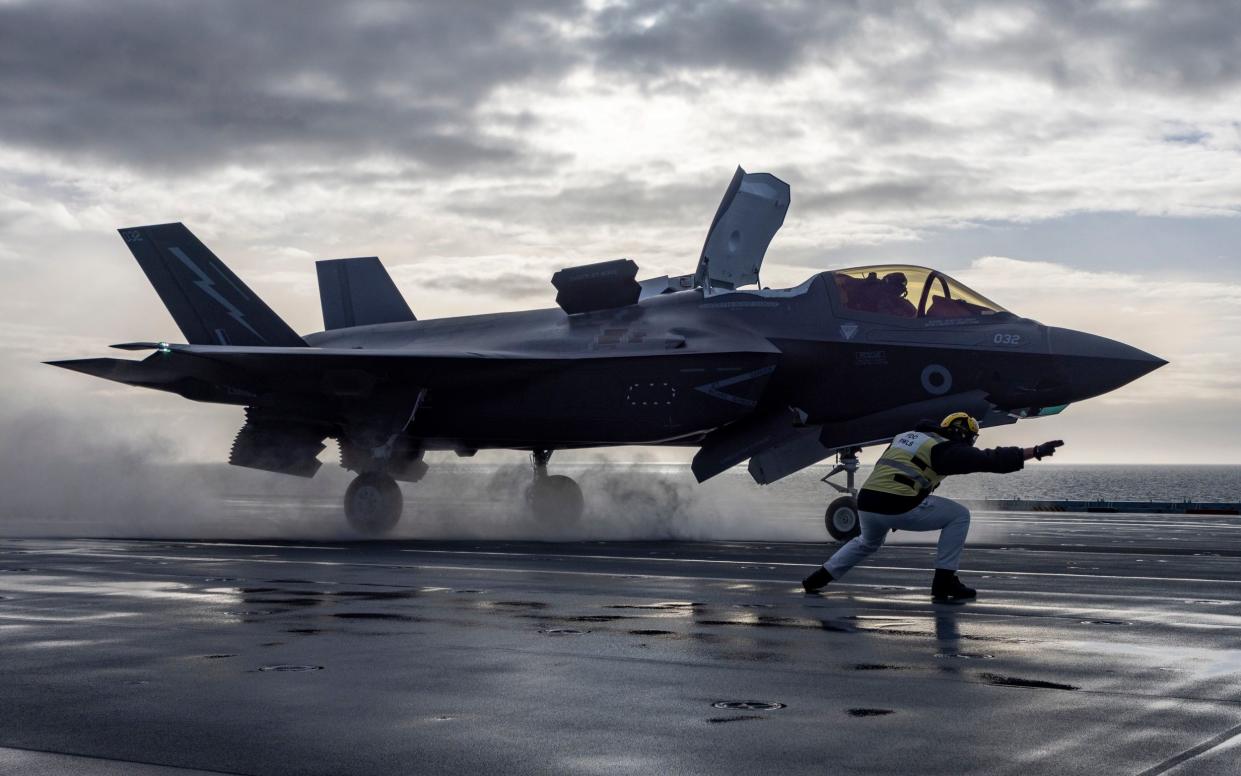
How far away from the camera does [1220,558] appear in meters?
16.1

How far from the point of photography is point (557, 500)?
A: 23.6 metres

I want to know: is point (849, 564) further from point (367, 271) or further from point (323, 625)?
point (367, 271)

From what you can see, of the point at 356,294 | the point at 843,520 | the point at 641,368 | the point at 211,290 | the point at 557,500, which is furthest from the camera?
the point at 356,294

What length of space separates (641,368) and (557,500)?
4.66 metres

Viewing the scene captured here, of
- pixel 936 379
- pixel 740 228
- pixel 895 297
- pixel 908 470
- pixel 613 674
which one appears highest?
pixel 740 228

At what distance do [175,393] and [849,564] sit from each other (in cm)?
1548

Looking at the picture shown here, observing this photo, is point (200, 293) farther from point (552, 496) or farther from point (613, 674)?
point (613, 674)

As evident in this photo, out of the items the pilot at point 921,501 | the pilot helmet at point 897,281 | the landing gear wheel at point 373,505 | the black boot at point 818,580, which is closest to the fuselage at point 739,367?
the pilot helmet at point 897,281

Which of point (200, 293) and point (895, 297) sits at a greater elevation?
point (200, 293)

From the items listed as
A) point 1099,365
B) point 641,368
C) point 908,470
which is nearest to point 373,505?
point 641,368

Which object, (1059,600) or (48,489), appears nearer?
(1059,600)

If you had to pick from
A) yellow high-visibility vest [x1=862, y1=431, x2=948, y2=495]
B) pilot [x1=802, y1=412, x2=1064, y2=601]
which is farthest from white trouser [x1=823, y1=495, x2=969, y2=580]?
yellow high-visibility vest [x1=862, y1=431, x2=948, y2=495]

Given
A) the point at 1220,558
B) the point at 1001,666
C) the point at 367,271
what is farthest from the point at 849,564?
the point at 367,271

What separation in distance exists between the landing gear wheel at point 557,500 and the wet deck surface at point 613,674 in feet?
33.6
